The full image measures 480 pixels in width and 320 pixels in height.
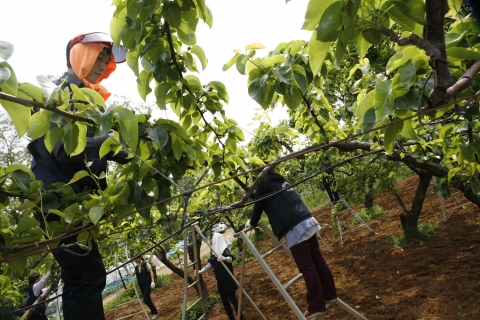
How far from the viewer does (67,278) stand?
1.90 meters

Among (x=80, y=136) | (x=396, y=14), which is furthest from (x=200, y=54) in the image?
(x=396, y=14)

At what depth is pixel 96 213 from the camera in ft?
4.89

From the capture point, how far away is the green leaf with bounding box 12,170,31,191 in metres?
1.45

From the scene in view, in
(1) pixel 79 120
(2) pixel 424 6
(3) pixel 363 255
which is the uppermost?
(1) pixel 79 120

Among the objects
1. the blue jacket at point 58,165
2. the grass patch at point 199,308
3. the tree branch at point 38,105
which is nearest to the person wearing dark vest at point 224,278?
the grass patch at point 199,308

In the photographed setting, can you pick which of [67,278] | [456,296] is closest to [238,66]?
[67,278]

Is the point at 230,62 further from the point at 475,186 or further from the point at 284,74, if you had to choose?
the point at 475,186

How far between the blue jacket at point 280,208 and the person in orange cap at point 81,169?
188 cm

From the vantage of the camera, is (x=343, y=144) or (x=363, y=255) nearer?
(x=343, y=144)

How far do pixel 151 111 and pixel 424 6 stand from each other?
1142 mm

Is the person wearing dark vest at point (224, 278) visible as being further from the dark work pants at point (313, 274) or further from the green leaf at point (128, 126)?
the green leaf at point (128, 126)

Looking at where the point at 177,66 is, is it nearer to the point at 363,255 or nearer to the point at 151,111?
the point at 151,111

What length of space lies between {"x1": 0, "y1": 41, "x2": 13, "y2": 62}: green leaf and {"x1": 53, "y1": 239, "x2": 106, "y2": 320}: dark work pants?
115cm

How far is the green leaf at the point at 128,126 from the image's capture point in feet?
4.29
